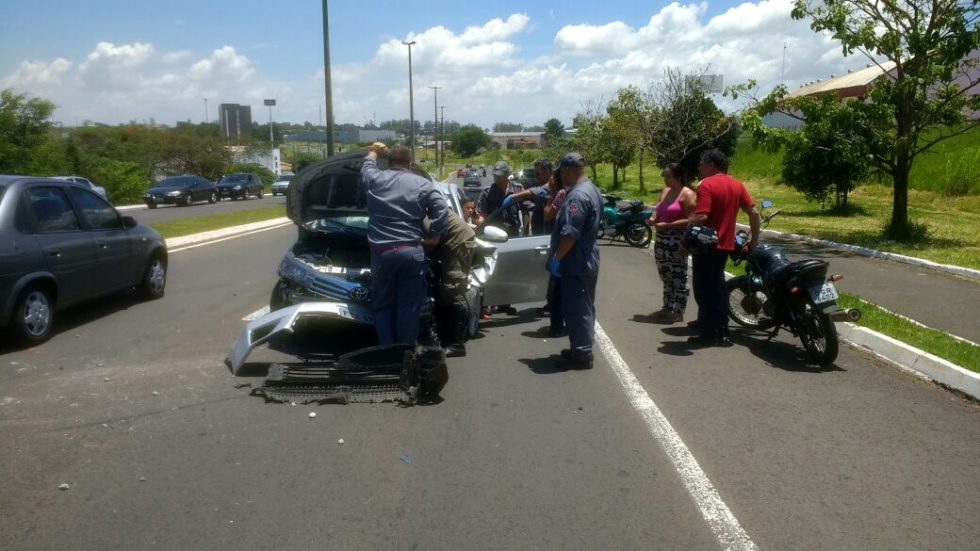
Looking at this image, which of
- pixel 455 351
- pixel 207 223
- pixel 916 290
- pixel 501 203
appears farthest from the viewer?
pixel 207 223

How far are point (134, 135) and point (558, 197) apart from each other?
206ft

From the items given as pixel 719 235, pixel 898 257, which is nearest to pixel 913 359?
pixel 719 235

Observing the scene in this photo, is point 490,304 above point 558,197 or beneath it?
beneath

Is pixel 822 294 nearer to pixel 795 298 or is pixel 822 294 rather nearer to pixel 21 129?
pixel 795 298

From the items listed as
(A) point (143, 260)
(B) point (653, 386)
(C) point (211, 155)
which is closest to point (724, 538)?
(B) point (653, 386)

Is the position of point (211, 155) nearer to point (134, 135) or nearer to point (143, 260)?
point (134, 135)

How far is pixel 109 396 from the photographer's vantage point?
659cm

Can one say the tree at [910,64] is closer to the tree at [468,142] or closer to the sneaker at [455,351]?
the sneaker at [455,351]

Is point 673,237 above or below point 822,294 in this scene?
above

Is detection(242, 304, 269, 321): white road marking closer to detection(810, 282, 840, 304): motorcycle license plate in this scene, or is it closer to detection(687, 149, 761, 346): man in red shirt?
detection(687, 149, 761, 346): man in red shirt

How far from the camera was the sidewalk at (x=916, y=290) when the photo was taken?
9672mm

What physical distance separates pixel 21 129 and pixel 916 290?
40.2 m

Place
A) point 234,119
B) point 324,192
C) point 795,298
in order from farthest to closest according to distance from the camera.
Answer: point 234,119 → point 324,192 → point 795,298

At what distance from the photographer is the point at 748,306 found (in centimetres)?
911
